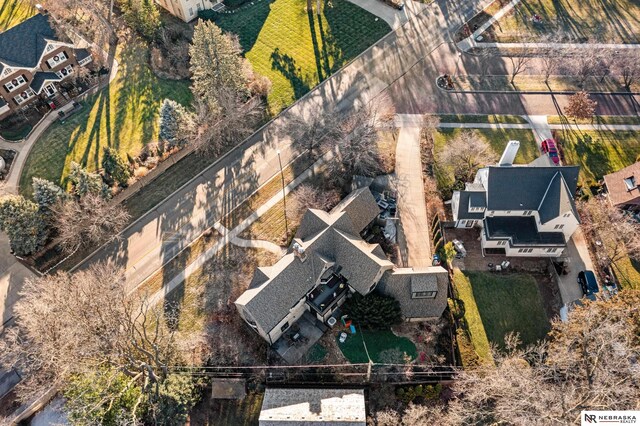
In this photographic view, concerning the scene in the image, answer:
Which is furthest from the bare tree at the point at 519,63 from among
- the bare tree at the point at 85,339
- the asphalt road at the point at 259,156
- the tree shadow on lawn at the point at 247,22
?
the bare tree at the point at 85,339

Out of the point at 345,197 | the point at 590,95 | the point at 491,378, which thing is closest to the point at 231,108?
the point at 345,197

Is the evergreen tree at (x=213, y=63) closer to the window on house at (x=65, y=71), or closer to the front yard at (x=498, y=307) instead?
the window on house at (x=65, y=71)

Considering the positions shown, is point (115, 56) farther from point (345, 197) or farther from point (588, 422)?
point (588, 422)

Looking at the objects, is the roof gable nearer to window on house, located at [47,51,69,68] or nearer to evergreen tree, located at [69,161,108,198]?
evergreen tree, located at [69,161,108,198]

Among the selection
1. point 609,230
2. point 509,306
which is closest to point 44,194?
point 509,306

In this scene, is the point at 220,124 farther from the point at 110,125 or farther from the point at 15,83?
the point at 15,83

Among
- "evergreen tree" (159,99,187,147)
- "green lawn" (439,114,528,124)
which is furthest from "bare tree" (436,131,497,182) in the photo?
"evergreen tree" (159,99,187,147)
